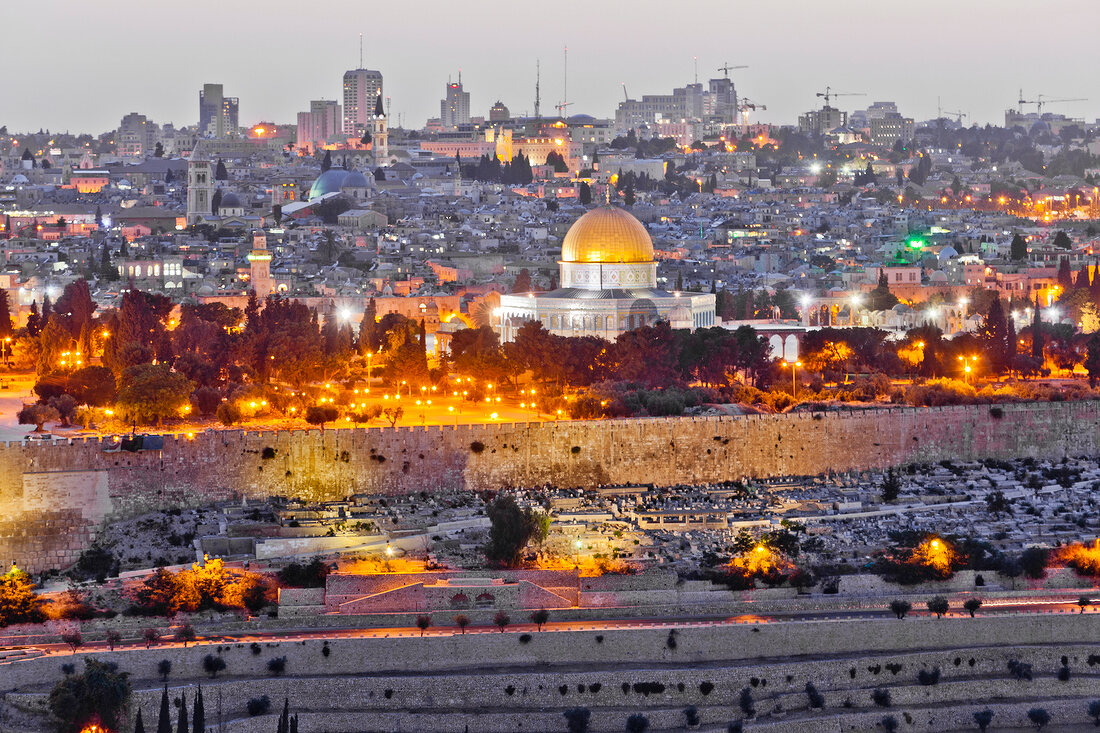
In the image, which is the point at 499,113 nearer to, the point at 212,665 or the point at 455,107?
the point at 455,107

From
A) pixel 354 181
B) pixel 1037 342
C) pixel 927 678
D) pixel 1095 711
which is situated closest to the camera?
pixel 1095 711

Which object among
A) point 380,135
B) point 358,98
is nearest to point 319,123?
point 358,98

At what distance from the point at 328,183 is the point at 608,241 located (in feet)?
187

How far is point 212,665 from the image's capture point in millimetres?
31891

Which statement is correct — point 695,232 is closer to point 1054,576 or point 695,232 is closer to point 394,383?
point 394,383

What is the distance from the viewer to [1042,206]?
116 m

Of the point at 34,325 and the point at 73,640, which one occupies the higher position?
the point at 34,325

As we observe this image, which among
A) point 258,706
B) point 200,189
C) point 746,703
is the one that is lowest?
point 746,703

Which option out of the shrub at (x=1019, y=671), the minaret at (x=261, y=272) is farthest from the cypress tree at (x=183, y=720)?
the minaret at (x=261, y=272)

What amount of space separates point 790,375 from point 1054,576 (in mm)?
15424

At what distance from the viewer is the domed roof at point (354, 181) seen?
383 feet

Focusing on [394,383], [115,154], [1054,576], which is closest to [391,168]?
[115,154]

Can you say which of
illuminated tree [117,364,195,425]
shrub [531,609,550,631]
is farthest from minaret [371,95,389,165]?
shrub [531,609,550,631]

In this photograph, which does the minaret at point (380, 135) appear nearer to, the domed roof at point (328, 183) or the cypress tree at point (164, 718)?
the domed roof at point (328, 183)
